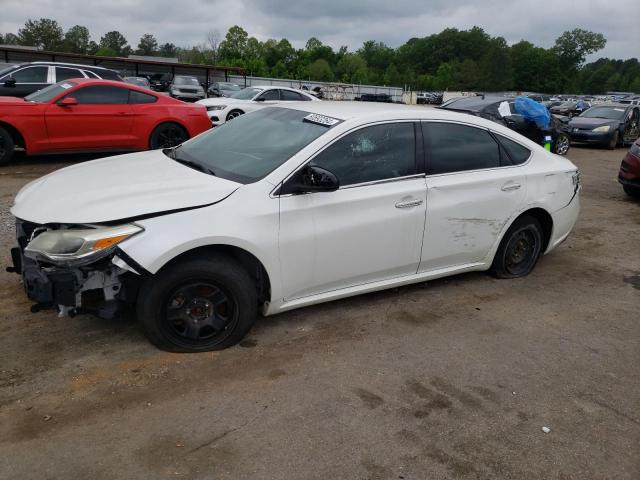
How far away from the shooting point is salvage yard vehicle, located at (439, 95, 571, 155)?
1116 centimetres

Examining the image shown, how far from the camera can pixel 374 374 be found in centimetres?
343

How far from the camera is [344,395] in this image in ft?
10.5

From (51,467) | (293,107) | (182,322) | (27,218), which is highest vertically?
(293,107)

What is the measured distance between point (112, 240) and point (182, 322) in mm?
709

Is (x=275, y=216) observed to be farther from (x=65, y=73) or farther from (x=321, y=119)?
(x=65, y=73)

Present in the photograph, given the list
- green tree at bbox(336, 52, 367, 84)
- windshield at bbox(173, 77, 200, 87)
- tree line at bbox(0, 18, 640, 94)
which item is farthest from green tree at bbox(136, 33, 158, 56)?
windshield at bbox(173, 77, 200, 87)

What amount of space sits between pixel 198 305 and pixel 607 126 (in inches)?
679

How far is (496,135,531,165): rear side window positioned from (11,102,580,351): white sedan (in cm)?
2

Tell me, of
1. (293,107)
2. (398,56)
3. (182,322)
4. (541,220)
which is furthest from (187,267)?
(398,56)

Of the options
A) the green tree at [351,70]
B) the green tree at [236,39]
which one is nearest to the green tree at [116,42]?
the green tree at [236,39]

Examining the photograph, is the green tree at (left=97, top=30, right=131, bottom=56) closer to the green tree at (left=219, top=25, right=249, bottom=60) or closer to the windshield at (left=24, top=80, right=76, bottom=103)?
the green tree at (left=219, top=25, right=249, bottom=60)

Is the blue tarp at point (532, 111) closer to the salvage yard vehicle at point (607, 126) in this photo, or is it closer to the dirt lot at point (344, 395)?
the salvage yard vehicle at point (607, 126)

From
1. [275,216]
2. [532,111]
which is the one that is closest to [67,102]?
[275,216]

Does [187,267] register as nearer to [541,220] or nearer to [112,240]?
[112,240]
